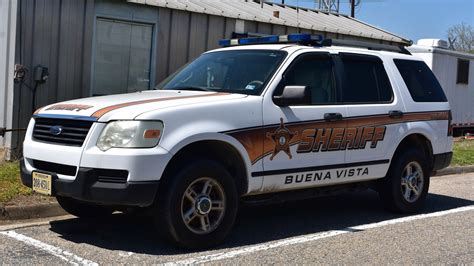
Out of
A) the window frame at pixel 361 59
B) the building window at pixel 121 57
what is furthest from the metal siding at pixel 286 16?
the window frame at pixel 361 59

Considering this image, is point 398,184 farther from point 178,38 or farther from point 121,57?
point 121,57

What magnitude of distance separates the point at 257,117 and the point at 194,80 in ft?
3.82

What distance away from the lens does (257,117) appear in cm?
597

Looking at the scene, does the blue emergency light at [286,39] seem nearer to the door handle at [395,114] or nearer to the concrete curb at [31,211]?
the door handle at [395,114]

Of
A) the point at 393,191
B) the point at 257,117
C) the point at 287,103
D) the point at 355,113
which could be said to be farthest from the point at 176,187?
the point at 393,191

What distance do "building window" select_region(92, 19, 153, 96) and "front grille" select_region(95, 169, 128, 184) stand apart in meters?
5.10

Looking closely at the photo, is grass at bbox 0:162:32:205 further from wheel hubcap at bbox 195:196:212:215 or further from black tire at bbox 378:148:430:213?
black tire at bbox 378:148:430:213

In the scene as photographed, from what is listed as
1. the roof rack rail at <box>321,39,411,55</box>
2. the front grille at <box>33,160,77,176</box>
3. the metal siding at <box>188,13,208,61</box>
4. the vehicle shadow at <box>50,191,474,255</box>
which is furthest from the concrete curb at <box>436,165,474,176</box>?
the front grille at <box>33,160,77,176</box>

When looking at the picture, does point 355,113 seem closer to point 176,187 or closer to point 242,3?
point 176,187

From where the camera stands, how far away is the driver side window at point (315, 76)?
6.55 m

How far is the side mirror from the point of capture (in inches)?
238

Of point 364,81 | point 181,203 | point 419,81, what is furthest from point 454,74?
point 181,203

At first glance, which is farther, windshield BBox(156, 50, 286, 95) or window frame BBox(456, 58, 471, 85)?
window frame BBox(456, 58, 471, 85)

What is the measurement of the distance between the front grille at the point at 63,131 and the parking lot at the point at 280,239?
98cm
